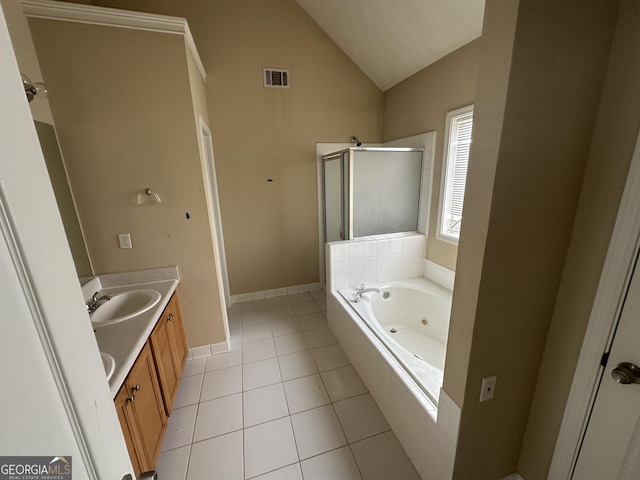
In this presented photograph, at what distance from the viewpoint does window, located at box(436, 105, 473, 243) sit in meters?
2.13

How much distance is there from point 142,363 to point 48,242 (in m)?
1.21

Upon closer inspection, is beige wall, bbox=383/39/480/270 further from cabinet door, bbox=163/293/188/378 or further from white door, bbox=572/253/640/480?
cabinet door, bbox=163/293/188/378

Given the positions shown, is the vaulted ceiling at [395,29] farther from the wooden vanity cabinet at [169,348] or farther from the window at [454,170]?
the wooden vanity cabinet at [169,348]

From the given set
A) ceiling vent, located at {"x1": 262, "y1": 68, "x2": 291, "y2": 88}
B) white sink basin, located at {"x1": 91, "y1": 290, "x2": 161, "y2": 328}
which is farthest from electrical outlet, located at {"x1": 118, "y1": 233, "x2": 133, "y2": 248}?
ceiling vent, located at {"x1": 262, "y1": 68, "x2": 291, "y2": 88}

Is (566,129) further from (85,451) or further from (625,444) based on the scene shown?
(85,451)

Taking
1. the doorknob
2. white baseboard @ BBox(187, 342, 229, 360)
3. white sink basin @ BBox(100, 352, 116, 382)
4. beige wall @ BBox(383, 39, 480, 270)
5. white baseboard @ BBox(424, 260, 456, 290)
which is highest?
beige wall @ BBox(383, 39, 480, 270)

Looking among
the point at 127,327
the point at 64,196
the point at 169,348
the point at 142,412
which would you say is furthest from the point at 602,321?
the point at 64,196

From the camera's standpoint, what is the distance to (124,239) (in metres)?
1.88

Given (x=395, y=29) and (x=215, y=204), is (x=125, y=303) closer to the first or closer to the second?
(x=215, y=204)

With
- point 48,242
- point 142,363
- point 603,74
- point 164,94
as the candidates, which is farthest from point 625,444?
point 164,94

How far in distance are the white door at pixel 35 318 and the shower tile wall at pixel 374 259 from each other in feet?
6.61

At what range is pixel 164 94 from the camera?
175 centimetres

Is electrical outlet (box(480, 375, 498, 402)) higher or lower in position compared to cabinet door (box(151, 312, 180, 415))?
higher

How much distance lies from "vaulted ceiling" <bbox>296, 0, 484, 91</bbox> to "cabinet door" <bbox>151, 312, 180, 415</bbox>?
2.80 m
